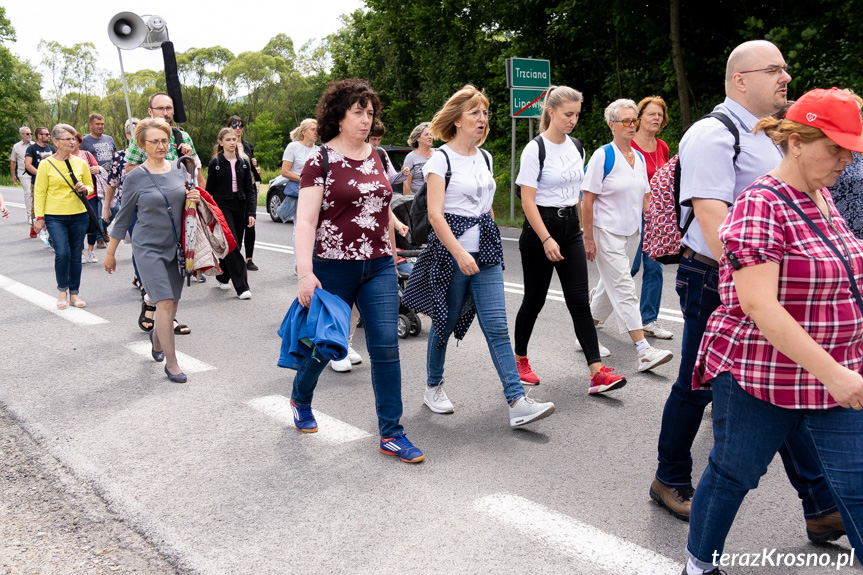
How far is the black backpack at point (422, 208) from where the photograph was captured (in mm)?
4582

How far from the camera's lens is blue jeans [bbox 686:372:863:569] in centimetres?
236

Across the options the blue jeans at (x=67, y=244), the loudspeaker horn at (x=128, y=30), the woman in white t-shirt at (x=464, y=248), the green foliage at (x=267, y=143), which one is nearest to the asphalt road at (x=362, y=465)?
the woman in white t-shirt at (x=464, y=248)

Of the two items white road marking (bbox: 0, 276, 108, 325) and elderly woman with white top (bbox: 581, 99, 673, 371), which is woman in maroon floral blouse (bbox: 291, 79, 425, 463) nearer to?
elderly woman with white top (bbox: 581, 99, 673, 371)

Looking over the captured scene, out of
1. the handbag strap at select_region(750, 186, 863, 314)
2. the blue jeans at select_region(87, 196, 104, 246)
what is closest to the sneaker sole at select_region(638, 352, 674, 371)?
the handbag strap at select_region(750, 186, 863, 314)

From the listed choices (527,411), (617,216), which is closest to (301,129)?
(617,216)

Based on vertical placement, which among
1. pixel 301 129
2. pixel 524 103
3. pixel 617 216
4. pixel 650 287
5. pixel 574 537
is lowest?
pixel 574 537

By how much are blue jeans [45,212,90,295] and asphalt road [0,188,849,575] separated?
157cm

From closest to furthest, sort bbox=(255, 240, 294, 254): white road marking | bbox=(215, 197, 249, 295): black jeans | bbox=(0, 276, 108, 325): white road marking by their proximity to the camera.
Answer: bbox=(0, 276, 108, 325): white road marking → bbox=(215, 197, 249, 295): black jeans → bbox=(255, 240, 294, 254): white road marking

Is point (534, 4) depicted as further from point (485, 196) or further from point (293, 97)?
point (293, 97)

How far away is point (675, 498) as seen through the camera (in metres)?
3.44

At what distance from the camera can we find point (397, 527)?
11.1 feet

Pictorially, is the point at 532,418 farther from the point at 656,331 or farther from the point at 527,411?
the point at 656,331

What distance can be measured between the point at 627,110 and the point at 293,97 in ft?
207

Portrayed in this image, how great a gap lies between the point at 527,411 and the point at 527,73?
11.3 meters
